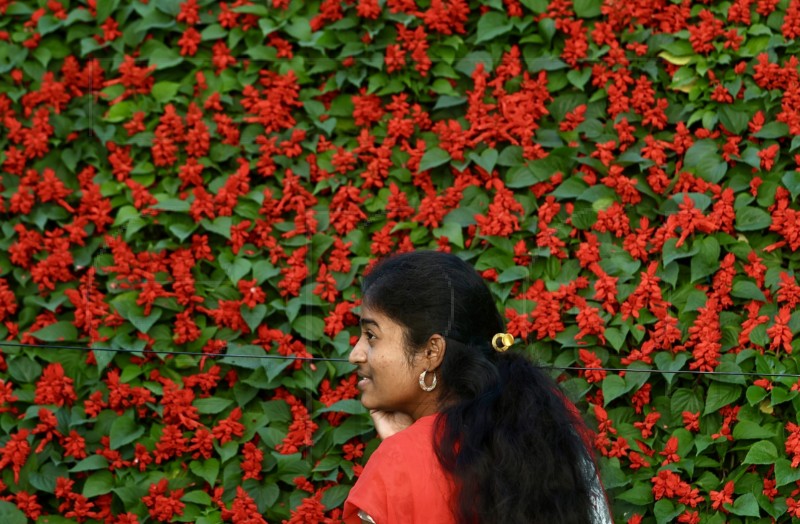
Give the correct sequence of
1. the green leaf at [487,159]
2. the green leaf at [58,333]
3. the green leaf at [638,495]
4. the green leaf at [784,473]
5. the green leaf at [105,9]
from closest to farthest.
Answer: the green leaf at [784,473]
the green leaf at [638,495]
the green leaf at [487,159]
the green leaf at [58,333]
the green leaf at [105,9]

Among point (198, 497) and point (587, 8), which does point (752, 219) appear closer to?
point (587, 8)

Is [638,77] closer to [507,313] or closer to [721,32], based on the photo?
[721,32]

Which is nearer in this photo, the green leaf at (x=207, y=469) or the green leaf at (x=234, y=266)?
the green leaf at (x=207, y=469)

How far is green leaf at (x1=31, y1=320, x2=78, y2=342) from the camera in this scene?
12.6 ft

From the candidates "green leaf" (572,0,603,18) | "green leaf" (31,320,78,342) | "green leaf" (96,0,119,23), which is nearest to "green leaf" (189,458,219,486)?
"green leaf" (31,320,78,342)

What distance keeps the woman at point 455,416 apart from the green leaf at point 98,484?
136 cm

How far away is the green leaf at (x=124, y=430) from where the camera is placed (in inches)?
143

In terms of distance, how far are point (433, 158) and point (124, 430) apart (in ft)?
4.45

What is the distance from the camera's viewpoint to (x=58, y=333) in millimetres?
3863

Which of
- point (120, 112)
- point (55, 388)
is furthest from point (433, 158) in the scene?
point (55, 388)

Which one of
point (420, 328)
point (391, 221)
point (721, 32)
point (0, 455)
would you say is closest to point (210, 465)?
point (0, 455)

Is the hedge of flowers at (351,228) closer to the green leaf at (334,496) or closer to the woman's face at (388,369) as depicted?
the green leaf at (334,496)

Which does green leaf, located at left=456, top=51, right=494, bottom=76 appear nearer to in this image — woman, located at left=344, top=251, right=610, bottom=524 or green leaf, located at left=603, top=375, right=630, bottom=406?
green leaf, located at left=603, top=375, right=630, bottom=406

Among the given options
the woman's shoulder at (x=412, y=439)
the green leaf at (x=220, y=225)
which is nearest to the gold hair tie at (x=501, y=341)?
the woman's shoulder at (x=412, y=439)
